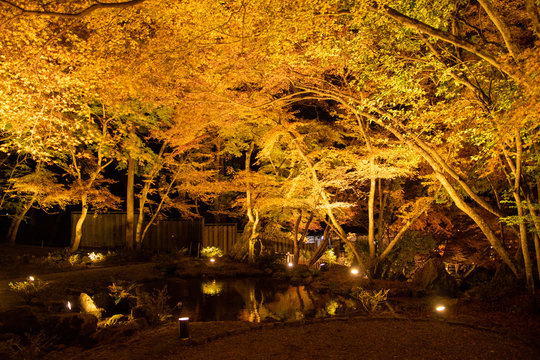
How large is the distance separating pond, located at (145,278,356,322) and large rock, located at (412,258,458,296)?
2.10m

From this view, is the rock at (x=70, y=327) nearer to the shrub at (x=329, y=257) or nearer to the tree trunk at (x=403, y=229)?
the tree trunk at (x=403, y=229)

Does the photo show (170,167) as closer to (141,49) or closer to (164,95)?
(164,95)

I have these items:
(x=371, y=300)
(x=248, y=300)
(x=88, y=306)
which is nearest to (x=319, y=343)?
(x=371, y=300)

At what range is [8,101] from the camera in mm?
7039

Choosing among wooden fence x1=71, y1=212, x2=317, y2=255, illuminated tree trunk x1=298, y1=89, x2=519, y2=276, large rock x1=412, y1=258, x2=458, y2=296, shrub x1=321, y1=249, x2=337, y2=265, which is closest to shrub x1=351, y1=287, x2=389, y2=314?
large rock x1=412, y1=258, x2=458, y2=296

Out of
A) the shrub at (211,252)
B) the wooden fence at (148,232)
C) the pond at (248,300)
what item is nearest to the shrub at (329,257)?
the pond at (248,300)

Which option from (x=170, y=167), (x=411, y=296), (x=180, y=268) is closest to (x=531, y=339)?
(x=411, y=296)

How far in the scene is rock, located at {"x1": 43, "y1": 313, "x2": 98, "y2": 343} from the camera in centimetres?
575

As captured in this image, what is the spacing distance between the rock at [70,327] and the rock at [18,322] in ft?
0.53

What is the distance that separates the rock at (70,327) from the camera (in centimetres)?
575

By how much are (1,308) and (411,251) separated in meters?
11.6

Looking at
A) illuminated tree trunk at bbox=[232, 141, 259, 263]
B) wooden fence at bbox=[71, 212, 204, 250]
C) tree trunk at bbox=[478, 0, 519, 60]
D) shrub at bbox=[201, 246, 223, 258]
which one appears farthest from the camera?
wooden fence at bbox=[71, 212, 204, 250]

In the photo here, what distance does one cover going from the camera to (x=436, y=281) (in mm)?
9984

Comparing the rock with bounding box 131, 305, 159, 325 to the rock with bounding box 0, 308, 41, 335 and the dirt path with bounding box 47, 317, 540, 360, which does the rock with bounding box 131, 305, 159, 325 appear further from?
the rock with bounding box 0, 308, 41, 335
